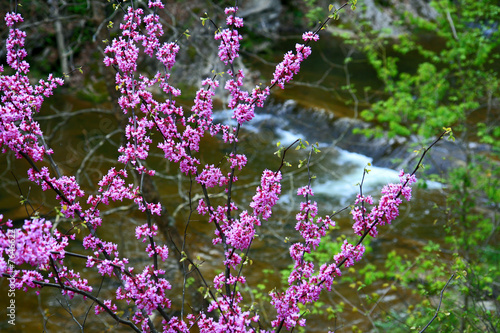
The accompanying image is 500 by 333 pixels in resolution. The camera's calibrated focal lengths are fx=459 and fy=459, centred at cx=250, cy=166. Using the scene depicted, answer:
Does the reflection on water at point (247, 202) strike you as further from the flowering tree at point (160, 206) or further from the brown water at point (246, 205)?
the flowering tree at point (160, 206)

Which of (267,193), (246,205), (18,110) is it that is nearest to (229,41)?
(267,193)

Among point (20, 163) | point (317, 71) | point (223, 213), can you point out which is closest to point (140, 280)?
point (223, 213)

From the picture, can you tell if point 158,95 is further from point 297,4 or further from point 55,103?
point 297,4

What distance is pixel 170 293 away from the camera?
7.07 meters

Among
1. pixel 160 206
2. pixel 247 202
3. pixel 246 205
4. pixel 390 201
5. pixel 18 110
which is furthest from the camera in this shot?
pixel 247 202

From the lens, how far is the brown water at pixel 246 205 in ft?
21.3

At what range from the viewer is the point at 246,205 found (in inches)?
361

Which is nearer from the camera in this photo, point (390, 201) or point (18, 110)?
point (390, 201)

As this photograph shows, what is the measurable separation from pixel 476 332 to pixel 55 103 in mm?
12165

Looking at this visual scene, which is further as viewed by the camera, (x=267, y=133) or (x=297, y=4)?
(x=297, y=4)

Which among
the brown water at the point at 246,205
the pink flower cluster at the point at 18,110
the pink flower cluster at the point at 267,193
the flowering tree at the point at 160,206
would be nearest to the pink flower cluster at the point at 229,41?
the flowering tree at the point at 160,206

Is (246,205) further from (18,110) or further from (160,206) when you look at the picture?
(18,110)

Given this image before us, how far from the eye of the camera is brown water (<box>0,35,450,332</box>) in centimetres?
650

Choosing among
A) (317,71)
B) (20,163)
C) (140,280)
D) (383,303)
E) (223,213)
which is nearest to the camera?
(140,280)
